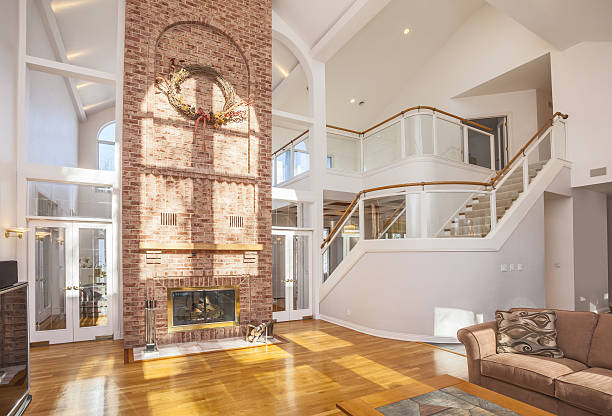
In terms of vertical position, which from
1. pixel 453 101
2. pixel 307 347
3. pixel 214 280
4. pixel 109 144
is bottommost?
pixel 307 347

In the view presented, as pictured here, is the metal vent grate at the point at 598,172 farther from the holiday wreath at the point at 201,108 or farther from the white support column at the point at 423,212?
the holiday wreath at the point at 201,108

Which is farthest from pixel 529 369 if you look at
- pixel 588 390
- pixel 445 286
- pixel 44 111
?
pixel 44 111

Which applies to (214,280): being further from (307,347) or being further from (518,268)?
(518,268)

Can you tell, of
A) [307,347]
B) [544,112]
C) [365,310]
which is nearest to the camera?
[307,347]

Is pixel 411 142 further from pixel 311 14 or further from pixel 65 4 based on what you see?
pixel 65 4

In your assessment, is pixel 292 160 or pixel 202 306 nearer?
pixel 202 306

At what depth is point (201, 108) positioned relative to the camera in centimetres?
672

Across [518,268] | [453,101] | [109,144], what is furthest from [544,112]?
[109,144]

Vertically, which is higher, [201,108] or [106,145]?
[106,145]

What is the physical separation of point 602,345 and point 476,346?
1093 mm

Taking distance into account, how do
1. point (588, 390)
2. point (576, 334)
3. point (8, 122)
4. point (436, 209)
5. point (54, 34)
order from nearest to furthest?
1. point (588, 390)
2. point (576, 334)
3. point (8, 122)
4. point (436, 209)
5. point (54, 34)

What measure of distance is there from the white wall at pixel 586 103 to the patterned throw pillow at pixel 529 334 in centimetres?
501

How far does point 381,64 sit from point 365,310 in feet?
24.5

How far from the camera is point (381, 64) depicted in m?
11.1
